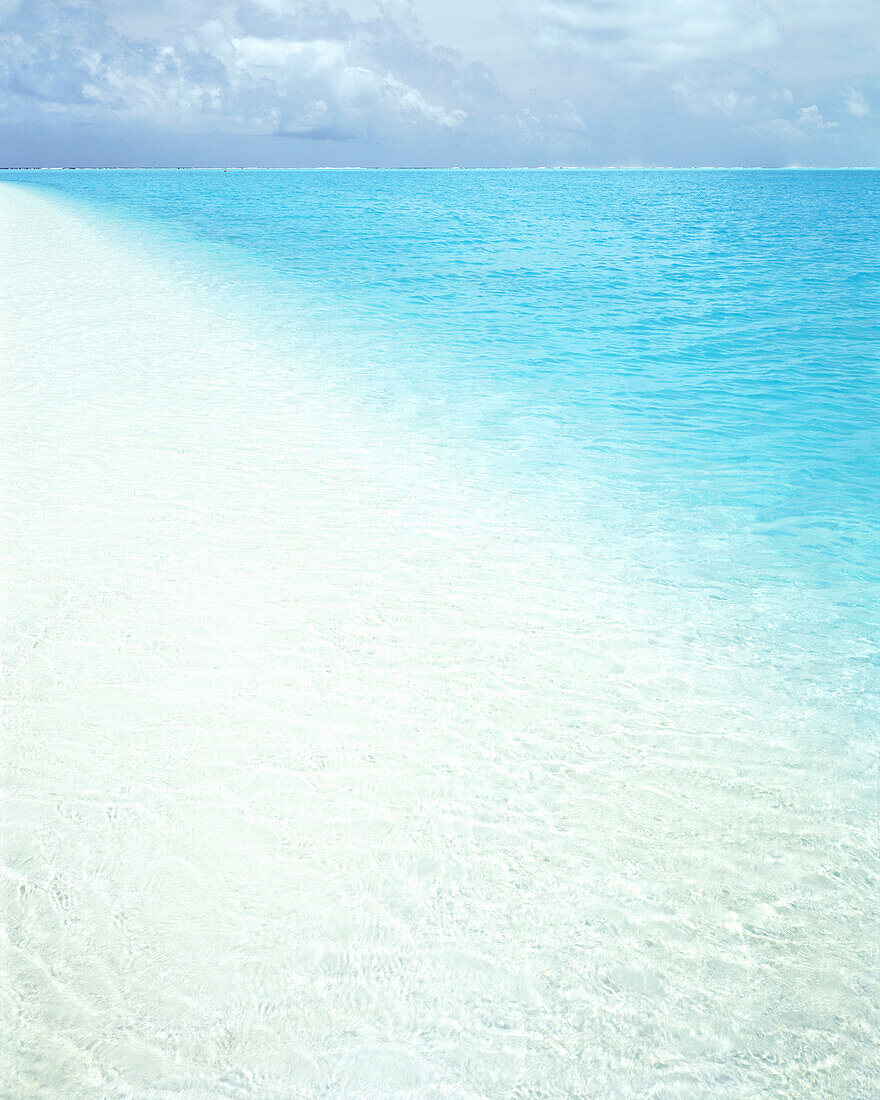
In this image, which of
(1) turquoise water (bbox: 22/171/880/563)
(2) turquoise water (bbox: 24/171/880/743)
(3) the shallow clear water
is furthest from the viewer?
(1) turquoise water (bbox: 22/171/880/563)

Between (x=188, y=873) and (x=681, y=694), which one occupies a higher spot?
(x=681, y=694)

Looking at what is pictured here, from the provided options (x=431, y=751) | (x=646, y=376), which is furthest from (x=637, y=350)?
(x=431, y=751)

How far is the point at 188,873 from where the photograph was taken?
263cm

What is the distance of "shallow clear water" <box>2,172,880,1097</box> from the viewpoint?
2230 mm

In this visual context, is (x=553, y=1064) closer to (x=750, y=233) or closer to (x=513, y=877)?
(x=513, y=877)

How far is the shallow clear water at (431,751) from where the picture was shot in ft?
7.32

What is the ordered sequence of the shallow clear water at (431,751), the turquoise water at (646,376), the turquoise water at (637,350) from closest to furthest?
the shallow clear water at (431,751) < the turquoise water at (646,376) < the turquoise water at (637,350)

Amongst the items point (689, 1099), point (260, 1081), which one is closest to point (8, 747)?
point (260, 1081)

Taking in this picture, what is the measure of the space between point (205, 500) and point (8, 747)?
8.54 feet

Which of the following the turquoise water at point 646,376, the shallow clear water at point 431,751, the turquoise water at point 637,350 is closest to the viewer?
the shallow clear water at point 431,751

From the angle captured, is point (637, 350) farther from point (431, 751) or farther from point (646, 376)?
point (431, 751)

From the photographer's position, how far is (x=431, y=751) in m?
3.25

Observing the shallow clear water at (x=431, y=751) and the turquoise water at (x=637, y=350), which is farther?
the turquoise water at (x=637, y=350)

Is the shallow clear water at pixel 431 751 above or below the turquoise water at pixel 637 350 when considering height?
below
